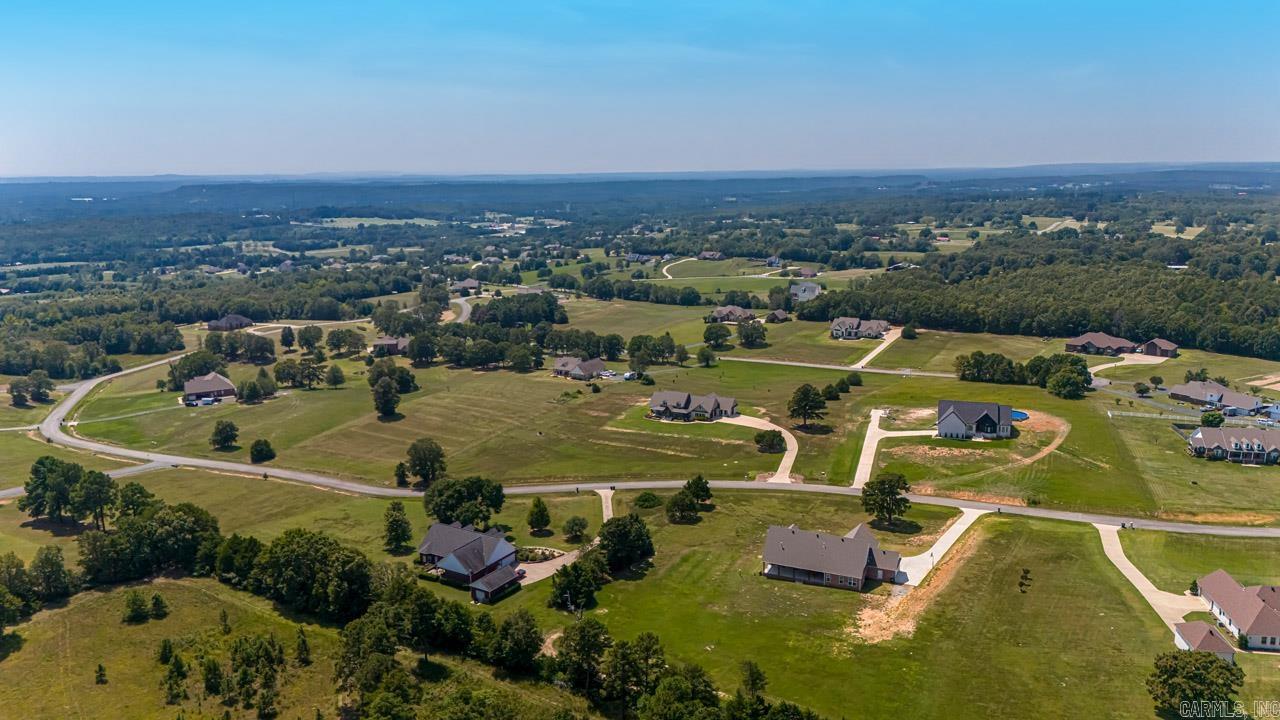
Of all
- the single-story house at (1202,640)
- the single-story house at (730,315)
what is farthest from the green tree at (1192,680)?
the single-story house at (730,315)

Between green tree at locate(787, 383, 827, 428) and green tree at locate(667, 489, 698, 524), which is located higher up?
green tree at locate(787, 383, 827, 428)

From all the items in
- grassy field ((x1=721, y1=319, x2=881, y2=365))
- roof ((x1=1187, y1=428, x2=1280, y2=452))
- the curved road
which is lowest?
the curved road

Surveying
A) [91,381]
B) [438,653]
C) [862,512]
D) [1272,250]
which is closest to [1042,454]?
[862,512]

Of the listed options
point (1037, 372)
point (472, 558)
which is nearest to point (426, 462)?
point (472, 558)

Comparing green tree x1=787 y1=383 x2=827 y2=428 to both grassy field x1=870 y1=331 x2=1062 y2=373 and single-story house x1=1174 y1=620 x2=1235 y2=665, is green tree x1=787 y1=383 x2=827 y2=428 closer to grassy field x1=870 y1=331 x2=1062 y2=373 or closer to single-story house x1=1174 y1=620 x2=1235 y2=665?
grassy field x1=870 y1=331 x2=1062 y2=373

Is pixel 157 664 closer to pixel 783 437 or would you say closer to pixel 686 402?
pixel 686 402

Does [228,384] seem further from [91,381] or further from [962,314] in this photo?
[962,314]

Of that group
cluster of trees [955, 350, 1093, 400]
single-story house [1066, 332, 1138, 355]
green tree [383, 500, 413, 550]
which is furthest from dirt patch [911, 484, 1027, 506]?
single-story house [1066, 332, 1138, 355]
